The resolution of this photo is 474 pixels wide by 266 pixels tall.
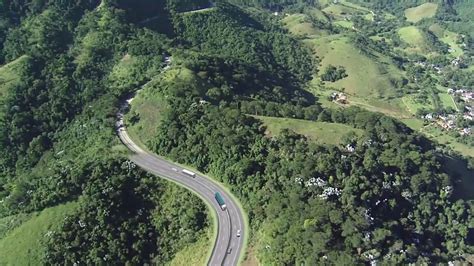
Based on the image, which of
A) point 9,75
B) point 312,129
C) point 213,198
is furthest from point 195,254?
point 9,75

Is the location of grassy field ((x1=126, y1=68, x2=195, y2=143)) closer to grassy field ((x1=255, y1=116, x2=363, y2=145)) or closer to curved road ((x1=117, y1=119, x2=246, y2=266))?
curved road ((x1=117, y1=119, x2=246, y2=266))

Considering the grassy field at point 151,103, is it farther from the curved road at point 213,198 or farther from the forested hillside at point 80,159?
the forested hillside at point 80,159

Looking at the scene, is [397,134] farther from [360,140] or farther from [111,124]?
[111,124]

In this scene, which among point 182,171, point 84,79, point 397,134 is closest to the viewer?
point 182,171

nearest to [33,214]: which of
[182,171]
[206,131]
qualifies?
[182,171]

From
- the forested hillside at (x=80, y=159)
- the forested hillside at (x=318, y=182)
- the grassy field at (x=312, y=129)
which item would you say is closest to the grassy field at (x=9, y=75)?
the forested hillside at (x=80, y=159)

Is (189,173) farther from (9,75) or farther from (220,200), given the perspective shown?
(9,75)
